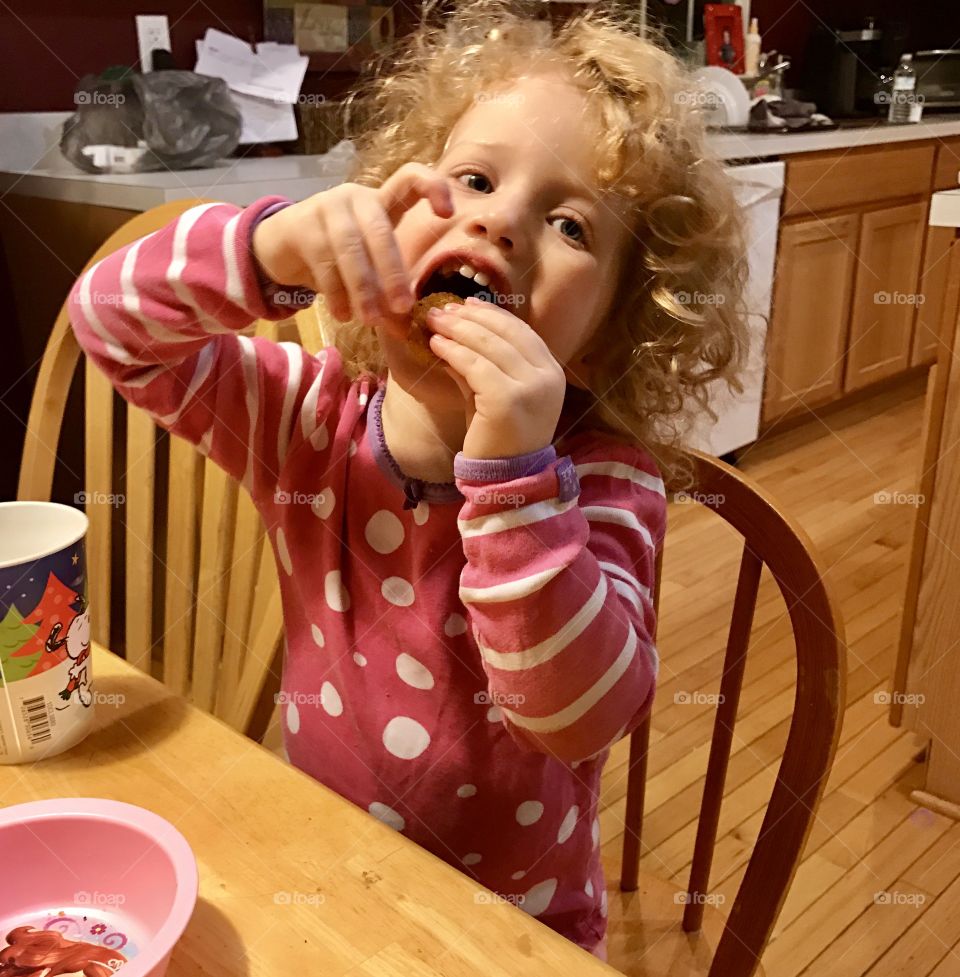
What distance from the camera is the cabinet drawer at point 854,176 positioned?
9.48ft

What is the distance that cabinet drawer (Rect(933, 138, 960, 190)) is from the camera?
353cm

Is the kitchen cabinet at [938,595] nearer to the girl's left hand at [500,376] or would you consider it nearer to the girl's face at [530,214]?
the girl's face at [530,214]

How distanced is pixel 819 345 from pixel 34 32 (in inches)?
96.2

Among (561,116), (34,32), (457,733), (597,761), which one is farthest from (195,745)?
(34,32)

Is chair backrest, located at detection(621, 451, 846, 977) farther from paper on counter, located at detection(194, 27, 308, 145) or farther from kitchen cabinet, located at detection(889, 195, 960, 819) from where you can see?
paper on counter, located at detection(194, 27, 308, 145)

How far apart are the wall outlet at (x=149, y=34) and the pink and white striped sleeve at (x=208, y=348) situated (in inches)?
59.3

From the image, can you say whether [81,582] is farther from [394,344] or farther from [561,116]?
[561,116]

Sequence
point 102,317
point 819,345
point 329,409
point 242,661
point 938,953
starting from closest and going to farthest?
point 102,317 → point 329,409 → point 242,661 → point 938,953 → point 819,345

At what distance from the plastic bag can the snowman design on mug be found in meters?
1.37

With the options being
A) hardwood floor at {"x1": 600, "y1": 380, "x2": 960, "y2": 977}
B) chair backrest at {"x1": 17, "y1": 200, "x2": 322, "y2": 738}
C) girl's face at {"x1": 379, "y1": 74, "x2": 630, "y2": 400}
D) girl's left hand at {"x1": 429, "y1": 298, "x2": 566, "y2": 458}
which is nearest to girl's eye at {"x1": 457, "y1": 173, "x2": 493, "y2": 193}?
girl's face at {"x1": 379, "y1": 74, "x2": 630, "y2": 400}

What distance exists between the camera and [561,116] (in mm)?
716

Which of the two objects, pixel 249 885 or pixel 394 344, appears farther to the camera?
pixel 394 344

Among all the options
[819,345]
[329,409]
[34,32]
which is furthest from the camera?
[819,345]

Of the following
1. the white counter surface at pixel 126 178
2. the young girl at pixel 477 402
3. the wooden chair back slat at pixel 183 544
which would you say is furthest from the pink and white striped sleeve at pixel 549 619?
the white counter surface at pixel 126 178
